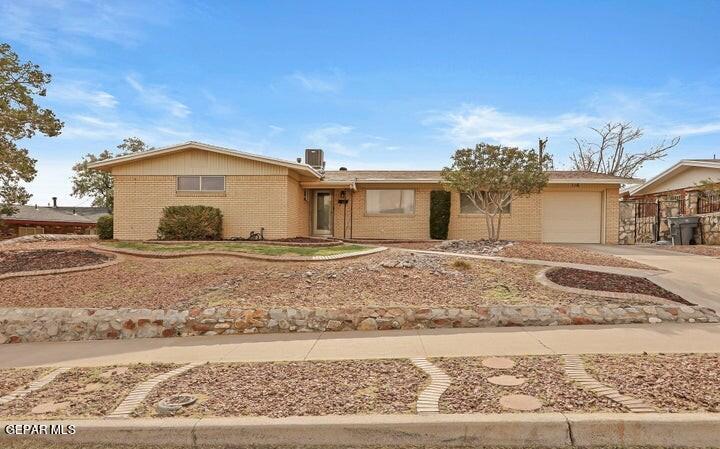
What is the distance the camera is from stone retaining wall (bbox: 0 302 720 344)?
24.4 feet

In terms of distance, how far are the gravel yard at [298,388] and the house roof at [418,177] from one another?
47.8ft

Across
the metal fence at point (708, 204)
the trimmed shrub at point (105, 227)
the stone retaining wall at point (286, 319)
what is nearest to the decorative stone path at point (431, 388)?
the stone retaining wall at point (286, 319)

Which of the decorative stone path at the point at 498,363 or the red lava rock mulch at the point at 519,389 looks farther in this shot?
the decorative stone path at the point at 498,363

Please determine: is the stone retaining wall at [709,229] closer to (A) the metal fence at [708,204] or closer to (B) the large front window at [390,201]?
(A) the metal fence at [708,204]

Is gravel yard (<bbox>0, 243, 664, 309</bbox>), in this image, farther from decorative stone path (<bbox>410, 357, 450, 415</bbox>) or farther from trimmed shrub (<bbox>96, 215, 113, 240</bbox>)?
trimmed shrub (<bbox>96, 215, 113, 240</bbox>)

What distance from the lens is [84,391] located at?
487 centimetres

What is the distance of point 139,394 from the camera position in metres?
4.64

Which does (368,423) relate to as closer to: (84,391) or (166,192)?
(84,391)

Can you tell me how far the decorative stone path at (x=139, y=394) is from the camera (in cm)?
417

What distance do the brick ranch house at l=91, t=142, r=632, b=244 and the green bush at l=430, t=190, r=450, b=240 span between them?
0.52 meters

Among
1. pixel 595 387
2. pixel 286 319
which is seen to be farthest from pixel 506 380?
pixel 286 319

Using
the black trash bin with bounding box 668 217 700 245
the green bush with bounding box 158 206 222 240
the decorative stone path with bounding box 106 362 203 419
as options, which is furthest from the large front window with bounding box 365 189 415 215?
the decorative stone path with bounding box 106 362 203 419

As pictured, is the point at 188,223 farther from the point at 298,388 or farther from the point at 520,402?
the point at 520,402

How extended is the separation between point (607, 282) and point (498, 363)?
462 cm
